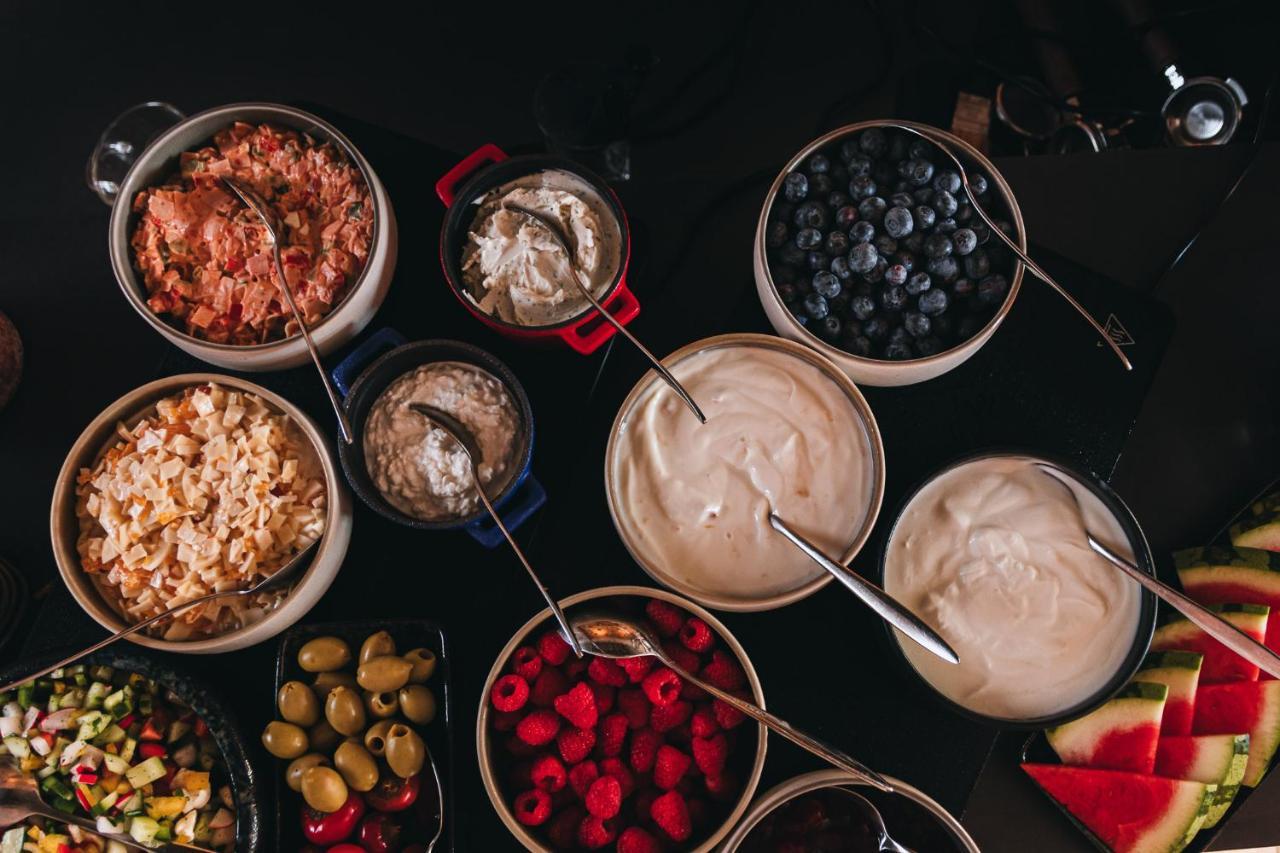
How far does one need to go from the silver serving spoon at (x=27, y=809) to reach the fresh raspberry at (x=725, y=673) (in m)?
0.79

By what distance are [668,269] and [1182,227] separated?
944 millimetres

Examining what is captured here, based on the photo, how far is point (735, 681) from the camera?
4.15 feet

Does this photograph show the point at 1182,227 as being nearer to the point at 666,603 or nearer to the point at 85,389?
the point at 666,603

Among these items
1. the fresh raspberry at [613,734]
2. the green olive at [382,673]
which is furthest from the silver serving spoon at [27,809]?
the fresh raspberry at [613,734]

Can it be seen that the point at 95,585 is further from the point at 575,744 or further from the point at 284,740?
the point at 575,744

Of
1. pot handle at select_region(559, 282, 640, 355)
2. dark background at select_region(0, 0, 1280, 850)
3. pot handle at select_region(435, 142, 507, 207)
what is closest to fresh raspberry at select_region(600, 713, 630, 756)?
dark background at select_region(0, 0, 1280, 850)

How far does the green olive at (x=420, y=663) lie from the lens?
1.30m

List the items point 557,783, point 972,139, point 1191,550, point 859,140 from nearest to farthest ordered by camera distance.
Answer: point 557,783 → point 859,140 → point 1191,550 → point 972,139

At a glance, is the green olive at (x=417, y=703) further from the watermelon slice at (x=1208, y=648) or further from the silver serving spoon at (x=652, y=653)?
the watermelon slice at (x=1208, y=648)

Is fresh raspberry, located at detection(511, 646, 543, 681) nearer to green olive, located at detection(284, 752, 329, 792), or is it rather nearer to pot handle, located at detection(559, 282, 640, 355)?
green olive, located at detection(284, 752, 329, 792)

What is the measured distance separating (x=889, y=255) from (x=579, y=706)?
0.82 metres

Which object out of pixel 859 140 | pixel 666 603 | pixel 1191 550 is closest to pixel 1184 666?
pixel 1191 550

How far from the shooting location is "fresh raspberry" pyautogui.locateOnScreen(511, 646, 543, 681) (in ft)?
4.17

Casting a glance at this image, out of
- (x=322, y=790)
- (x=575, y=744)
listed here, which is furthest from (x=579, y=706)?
(x=322, y=790)
